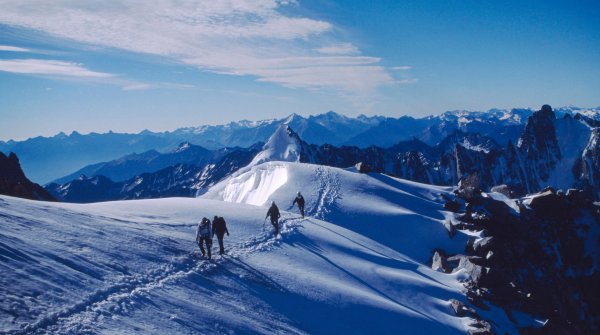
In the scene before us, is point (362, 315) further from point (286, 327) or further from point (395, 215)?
point (395, 215)

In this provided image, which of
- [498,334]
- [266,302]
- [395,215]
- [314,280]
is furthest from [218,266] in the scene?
[395,215]

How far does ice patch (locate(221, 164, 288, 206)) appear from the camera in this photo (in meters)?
57.9

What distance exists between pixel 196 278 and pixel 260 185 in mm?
47053

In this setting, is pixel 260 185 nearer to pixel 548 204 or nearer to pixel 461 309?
pixel 548 204

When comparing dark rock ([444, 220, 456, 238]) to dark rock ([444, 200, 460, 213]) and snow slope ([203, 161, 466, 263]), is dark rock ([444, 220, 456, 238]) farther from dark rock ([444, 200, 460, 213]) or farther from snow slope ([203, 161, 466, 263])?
dark rock ([444, 200, 460, 213])

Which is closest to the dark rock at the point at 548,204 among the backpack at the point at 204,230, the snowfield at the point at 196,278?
the snowfield at the point at 196,278

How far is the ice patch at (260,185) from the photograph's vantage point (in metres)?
57.9

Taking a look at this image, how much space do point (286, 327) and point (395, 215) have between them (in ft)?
99.7


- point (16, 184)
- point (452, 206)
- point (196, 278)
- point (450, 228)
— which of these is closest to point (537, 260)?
point (450, 228)

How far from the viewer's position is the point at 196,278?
19.2 m

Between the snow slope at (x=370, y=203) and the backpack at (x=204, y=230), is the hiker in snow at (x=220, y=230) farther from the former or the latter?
the snow slope at (x=370, y=203)

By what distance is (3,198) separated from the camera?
21.9 meters

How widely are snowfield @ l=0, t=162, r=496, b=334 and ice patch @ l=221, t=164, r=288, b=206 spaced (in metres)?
21.5

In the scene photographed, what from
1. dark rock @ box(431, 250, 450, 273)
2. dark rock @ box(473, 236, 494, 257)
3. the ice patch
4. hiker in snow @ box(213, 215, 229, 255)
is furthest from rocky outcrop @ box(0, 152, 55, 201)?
dark rock @ box(473, 236, 494, 257)
